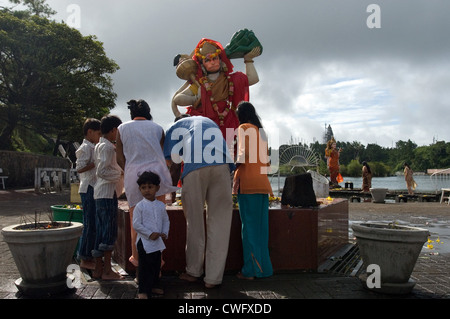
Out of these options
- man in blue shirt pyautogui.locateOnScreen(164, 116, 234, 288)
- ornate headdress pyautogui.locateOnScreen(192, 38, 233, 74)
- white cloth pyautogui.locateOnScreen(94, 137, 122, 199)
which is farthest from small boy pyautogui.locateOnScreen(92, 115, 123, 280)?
ornate headdress pyautogui.locateOnScreen(192, 38, 233, 74)

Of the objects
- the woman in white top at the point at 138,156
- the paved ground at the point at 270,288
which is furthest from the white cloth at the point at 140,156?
the paved ground at the point at 270,288

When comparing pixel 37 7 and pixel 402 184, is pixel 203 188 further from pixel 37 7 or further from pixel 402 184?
pixel 402 184

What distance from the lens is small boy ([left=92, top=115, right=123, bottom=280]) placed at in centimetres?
420

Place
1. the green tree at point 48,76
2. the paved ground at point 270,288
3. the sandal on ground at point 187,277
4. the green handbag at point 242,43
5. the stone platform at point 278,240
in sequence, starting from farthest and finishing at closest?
the green tree at point 48,76
the green handbag at point 242,43
the stone platform at point 278,240
the sandal on ground at point 187,277
the paved ground at point 270,288

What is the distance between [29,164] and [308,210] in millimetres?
25949

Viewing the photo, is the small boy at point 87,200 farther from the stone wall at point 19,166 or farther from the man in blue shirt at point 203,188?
the stone wall at point 19,166

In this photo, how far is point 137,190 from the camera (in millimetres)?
3883

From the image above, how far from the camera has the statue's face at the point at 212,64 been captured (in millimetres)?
6051

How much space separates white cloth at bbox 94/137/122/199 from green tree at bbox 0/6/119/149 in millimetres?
21437

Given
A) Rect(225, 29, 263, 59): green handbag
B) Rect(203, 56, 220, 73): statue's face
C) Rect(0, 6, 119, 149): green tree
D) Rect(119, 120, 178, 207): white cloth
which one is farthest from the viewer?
Rect(0, 6, 119, 149): green tree

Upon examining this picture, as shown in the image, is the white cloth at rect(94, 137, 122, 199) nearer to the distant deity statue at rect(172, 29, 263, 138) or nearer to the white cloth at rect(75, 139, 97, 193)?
the white cloth at rect(75, 139, 97, 193)

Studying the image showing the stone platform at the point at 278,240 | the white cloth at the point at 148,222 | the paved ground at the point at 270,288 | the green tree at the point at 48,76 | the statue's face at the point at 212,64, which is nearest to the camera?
the white cloth at the point at 148,222
